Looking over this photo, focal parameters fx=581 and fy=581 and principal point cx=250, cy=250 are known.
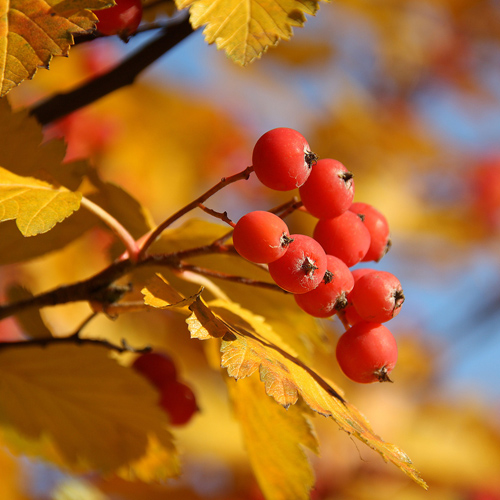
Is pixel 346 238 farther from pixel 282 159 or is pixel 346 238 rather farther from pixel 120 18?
pixel 120 18

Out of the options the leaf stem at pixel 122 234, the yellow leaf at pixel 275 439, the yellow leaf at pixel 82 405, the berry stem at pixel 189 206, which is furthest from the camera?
the yellow leaf at pixel 82 405

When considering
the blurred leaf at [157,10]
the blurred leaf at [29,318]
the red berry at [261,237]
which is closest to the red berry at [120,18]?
the blurred leaf at [157,10]

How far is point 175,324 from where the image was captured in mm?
2924

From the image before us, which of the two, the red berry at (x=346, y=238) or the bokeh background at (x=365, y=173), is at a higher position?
the red berry at (x=346, y=238)

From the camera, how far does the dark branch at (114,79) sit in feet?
3.98

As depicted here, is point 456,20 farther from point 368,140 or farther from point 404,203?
point 404,203

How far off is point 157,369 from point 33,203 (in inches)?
24.7

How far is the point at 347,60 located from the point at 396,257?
4.92ft

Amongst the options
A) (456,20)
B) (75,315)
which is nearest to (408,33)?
(456,20)

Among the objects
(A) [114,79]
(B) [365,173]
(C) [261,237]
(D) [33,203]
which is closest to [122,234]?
(D) [33,203]

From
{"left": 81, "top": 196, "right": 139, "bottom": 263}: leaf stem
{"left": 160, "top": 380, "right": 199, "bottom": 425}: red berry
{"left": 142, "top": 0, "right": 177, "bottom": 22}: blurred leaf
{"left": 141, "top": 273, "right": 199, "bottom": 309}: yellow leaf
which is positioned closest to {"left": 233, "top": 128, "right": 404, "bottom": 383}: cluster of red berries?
{"left": 141, "top": 273, "right": 199, "bottom": 309}: yellow leaf

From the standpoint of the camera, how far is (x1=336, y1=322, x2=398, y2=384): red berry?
3.01 ft

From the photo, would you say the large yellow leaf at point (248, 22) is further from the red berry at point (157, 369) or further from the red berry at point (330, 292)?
the red berry at point (157, 369)

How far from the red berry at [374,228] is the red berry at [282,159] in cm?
20
